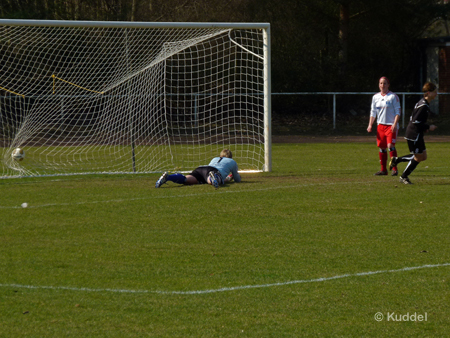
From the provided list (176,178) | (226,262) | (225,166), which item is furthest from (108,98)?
(226,262)

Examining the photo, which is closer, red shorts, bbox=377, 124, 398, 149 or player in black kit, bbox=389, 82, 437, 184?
Answer: player in black kit, bbox=389, 82, 437, 184

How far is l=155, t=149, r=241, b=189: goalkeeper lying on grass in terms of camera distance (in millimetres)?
11039

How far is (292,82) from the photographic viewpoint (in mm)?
30906

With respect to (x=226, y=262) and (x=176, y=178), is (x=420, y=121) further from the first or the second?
(x=226, y=262)

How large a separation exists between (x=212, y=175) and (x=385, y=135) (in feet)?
11.9

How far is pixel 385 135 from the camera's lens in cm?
1238

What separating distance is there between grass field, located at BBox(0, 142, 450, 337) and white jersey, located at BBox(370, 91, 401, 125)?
5.61 feet

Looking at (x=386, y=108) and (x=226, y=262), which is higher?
(x=386, y=108)

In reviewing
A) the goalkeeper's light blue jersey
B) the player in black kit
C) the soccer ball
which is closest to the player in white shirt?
the player in black kit

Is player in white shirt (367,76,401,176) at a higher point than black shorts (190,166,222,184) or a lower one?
higher

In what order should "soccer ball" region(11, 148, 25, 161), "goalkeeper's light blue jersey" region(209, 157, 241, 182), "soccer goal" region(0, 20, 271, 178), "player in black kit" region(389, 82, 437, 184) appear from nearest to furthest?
"player in black kit" region(389, 82, 437, 184) → "goalkeeper's light blue jersey" region(209, 157, 241, 182) → "soccer ball" region(11, 148, 25, 161) → "soccer goal" region(0, 20, 271, 178)

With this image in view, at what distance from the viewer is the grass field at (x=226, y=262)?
4.61 m

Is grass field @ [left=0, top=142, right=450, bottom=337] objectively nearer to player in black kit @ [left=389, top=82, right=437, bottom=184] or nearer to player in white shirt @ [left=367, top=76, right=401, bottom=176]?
player in black kit @ [left=389, top=82, right=437, bottom=184]

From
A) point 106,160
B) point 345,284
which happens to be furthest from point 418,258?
point 106,160
